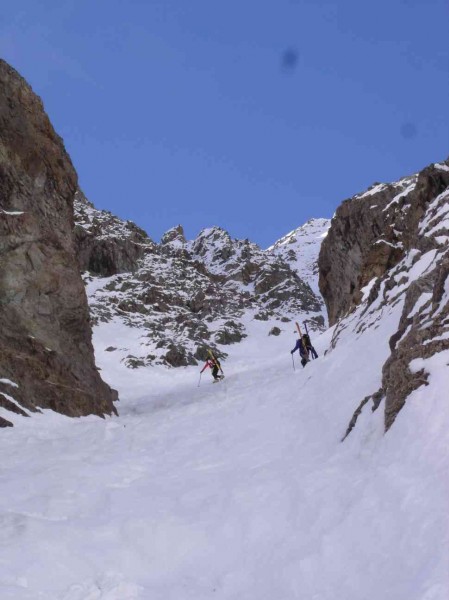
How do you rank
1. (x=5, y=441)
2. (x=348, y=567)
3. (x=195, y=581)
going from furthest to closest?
(x=5, y=441) → (x=195, y=581) → (x=348, y=567)

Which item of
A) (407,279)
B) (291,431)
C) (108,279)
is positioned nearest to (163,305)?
(108,279)

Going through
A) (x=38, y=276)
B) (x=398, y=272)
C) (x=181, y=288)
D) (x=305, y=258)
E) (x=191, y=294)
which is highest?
(x=305, y=258)

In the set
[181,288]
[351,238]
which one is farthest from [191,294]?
[351,238]

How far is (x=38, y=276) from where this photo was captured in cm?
2208

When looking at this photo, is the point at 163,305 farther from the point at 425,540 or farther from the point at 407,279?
the point at 425,540

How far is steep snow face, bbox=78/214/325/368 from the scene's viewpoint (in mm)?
58156

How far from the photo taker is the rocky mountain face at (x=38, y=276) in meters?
19.4

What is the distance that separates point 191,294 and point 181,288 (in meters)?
2.70

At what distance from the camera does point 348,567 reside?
17.7 feet

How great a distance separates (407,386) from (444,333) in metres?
0.92

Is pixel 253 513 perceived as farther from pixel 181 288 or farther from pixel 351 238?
pixel 181 288

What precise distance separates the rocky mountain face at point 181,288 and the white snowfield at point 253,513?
36.2 metres

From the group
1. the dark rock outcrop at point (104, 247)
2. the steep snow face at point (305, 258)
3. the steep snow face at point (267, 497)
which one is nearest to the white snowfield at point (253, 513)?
the steep snow face at point (267, 497)

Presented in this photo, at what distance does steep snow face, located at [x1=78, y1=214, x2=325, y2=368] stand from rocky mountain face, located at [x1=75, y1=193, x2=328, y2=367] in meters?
0.12
